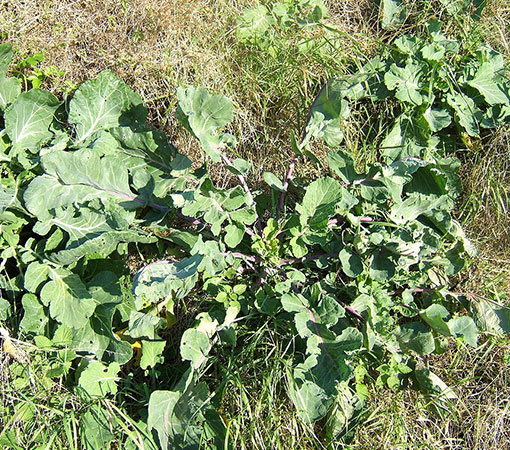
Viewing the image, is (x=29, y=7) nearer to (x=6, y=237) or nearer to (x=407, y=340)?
(x=6, y=237)

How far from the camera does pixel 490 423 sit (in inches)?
101

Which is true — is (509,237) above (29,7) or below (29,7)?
below

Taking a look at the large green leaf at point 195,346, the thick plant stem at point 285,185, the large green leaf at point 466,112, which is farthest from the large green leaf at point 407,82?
the large green leaf at point 195,346

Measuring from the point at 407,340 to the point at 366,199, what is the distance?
62cm

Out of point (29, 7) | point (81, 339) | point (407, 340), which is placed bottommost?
point (81, 339)

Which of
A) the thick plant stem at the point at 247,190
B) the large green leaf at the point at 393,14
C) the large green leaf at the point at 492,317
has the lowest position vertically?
the large green leaf at the point at 492,317

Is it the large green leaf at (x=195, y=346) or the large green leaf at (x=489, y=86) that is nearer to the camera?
the large green leaf at (x=195, y=346)

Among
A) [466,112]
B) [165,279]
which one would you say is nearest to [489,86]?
[466,112]

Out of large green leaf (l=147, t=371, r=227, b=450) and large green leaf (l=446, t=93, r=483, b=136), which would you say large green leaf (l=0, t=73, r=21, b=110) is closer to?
large green leaf (l=147, t=371, r=227, b=450)

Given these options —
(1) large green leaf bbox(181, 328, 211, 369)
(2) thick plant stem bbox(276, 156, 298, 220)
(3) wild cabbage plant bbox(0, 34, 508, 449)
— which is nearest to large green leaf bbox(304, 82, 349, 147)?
(3) wild cabbage plant bbox(0, 34, 508, 449)

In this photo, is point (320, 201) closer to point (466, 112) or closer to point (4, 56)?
point (466, 112)

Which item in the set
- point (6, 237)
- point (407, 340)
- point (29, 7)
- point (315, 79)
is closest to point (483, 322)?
point (407, 340)

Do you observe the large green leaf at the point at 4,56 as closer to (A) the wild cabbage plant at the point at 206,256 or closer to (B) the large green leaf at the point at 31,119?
(A) the wild cabbage plant at the point at 206,256

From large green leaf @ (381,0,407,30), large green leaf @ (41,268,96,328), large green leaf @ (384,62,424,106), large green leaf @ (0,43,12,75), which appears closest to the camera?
large green leaf @ (41,268,96,328)
